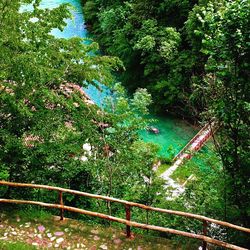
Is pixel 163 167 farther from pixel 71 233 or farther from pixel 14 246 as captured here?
pixel 14 246

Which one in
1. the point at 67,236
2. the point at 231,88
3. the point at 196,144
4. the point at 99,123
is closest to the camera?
the point at 231,88

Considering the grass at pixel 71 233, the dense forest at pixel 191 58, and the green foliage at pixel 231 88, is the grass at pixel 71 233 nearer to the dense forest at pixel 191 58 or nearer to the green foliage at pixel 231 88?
the green foliage at pixel 231 88

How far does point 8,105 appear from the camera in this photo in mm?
10031

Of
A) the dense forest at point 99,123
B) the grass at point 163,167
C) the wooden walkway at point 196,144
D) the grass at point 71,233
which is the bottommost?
the grass at point 163,167

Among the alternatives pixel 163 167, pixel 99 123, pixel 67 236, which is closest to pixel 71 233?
pixel 67 236

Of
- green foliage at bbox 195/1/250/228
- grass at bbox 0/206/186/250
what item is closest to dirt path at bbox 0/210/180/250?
grass at bbox 0/206/186/250

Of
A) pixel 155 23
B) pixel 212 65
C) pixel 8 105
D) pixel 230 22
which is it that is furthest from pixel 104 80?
pixel 155 23

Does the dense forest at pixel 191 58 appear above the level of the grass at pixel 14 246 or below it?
above

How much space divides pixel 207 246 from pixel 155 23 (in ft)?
68.7

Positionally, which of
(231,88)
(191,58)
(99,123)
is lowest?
(99,123)

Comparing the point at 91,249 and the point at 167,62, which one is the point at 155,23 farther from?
the point at 91,249

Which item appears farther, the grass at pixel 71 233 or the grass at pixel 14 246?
the grass at pixel 71 233

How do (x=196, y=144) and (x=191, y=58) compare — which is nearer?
(x=196, y=144)

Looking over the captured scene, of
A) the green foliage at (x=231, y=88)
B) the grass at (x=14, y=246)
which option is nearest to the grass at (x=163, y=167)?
the green foliage at (x=231, y=88)
